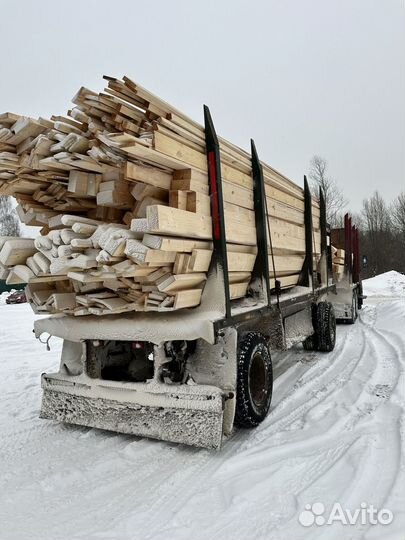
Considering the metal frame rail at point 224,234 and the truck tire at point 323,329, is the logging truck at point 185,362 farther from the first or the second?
the truck tire at point 323,329

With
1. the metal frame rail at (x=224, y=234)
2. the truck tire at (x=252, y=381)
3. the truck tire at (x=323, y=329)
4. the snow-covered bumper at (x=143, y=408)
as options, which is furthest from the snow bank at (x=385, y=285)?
the snow-covered bumper at (x=143, y=408)

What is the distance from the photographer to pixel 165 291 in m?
3.57

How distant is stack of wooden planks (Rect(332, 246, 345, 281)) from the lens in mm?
10988

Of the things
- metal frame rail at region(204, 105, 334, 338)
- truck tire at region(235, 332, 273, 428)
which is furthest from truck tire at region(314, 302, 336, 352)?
truck tire at region(235, 332, 273, 428)

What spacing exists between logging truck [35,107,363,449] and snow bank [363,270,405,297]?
878 inches

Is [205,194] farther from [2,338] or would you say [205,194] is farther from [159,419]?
[2,338]

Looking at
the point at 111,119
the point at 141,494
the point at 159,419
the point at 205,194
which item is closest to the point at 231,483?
the point at 141,494

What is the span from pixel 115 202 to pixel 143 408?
1.93 m

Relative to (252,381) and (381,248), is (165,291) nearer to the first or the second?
(252,381)

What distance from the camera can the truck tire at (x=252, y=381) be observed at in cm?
405

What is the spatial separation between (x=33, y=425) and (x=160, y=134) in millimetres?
3401

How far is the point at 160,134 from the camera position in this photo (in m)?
3.36

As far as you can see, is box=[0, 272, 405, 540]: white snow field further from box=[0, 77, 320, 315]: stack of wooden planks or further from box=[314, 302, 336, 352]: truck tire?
box=[314, 302, 336, 352]: truck tire

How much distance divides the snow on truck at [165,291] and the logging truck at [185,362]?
1 centimetres
